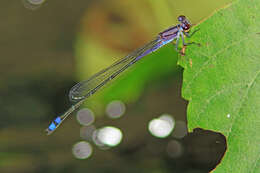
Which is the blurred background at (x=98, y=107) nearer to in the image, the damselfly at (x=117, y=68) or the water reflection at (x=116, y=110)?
A: the water reflection at (x=116, y=110)

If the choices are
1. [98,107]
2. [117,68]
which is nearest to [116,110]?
[98,107]

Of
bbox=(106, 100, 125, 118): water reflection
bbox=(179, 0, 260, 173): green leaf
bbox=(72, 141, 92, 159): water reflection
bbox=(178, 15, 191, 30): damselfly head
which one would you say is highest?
bbox=(106, 100, 125, 118): water reflection

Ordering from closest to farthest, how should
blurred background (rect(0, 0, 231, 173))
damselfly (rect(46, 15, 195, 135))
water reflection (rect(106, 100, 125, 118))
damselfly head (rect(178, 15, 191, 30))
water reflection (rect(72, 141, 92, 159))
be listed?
damselfly head (rect(178, 15, 191, 30)) → damselfly (rect(46, 15, 195, 135)) → blurred background (rect(0, 0, 231, 173)) → water reflection (rect(72, 141, 92, 159)) → water reflection (rect(106, 100, 125, 118))

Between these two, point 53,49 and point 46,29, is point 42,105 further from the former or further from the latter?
point 46,29

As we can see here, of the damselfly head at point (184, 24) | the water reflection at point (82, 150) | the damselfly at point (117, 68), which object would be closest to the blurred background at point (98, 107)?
the water reflection at point (82, 150)

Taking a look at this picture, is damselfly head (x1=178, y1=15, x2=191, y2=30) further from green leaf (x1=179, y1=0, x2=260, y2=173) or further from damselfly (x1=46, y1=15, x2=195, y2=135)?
green leaf (x1=179, y1=0, x2=260, y2=173)

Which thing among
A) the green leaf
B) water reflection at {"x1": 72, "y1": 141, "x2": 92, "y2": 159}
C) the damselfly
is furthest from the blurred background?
the green leaf

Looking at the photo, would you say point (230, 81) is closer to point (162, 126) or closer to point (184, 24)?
point (184, 24)
